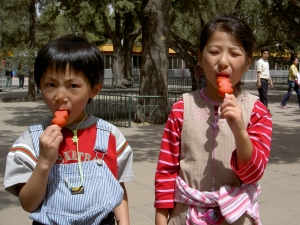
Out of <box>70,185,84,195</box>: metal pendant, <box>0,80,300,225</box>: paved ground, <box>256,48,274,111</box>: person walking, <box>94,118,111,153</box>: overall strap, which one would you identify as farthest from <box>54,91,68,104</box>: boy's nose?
<box>256,48,274,111</box>: person walking

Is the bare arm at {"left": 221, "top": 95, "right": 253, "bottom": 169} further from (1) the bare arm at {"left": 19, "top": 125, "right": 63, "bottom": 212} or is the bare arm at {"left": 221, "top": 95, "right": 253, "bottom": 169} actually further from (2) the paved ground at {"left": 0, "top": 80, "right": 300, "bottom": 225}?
(2) the paved ground at {"left": 0, "top": 80, "right": 300, "bottom": 225}

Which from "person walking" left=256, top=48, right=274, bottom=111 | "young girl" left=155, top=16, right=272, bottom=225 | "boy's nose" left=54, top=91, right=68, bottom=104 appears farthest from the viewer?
"person walking" left=256, top=48, right=274, bottom=111

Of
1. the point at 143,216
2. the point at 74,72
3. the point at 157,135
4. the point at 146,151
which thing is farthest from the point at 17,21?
the point at 74,72

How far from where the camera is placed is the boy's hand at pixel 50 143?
1638mm

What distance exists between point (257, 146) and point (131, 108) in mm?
9078

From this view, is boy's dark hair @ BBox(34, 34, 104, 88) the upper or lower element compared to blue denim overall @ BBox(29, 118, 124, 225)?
upper

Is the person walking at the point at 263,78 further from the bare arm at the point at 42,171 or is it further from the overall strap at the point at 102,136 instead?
the bare arm at the point at 42,171

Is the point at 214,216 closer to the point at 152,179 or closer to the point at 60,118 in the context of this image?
the point at 60,118

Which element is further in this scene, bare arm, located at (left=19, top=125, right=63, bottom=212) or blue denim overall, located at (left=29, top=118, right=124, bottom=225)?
blue denim overall, located at (left=29, top=118, right=124, bottom=225)

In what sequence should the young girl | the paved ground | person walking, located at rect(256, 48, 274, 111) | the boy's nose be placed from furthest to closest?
person walking, located at rect(256, 48, 274, 111) < the paved ground < the young girl < the boy's nose

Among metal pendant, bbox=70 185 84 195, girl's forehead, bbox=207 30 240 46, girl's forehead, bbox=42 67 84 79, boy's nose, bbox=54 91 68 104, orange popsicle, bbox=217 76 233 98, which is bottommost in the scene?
metal pendant, bbox=70 185 84 195

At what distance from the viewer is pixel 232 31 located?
1.99m

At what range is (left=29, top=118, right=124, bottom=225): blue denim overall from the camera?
1.82 m

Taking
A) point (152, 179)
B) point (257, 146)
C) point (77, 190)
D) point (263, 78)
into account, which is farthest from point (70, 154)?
point (263, 78)
